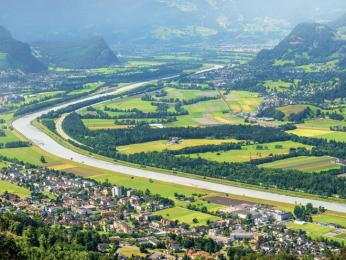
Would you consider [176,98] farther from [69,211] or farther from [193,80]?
[69,211]

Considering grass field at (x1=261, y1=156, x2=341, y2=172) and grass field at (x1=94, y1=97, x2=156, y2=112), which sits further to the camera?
grass field at (x1=94, y1=97, x2=156, y2=112)

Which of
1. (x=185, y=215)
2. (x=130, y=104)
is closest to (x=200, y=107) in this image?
(x=130, y=104)

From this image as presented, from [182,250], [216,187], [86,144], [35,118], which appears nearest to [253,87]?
[35,118]

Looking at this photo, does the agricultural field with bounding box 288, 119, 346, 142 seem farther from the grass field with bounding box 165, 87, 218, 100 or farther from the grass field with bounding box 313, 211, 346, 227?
the grass field with bounding box 313, 211, 346, 227

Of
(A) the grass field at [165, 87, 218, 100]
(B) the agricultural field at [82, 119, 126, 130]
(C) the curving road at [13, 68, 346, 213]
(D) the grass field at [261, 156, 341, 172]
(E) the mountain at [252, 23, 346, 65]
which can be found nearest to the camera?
(C) the curving road at [13, 68, 346, 213]

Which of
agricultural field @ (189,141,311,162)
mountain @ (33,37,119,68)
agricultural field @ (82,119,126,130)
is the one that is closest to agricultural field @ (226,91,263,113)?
agricultural field @ (82,119,126,130)

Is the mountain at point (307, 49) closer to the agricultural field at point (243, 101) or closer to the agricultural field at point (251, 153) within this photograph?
the agricultural field at point (243, 101)

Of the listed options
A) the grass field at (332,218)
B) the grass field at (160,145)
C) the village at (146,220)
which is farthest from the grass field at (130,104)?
the grass field at (332,218)

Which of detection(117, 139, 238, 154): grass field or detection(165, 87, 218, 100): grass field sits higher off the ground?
detection(165, 87, 218, 100): grass field
